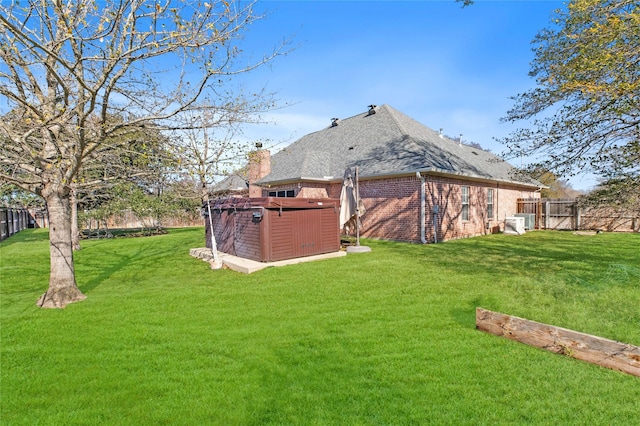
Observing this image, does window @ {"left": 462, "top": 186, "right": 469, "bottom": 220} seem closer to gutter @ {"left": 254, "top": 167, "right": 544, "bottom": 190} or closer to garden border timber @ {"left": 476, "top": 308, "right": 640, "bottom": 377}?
gutter @ {"left": 254, "top": 167, "right": 544, "bottom": 190}

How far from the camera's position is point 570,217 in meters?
18.3

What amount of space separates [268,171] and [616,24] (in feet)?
49.9

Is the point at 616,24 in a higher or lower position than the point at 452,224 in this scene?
higher

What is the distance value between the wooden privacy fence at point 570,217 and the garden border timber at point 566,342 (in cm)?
1635

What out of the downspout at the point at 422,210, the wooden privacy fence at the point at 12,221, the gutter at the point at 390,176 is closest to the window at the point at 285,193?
the gutter at the point at 390,176

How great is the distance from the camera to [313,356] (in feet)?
11.7

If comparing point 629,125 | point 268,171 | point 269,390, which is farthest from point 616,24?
point 268,171

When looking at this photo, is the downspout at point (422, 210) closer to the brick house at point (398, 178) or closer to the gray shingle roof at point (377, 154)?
the brick house at point (398, 178)

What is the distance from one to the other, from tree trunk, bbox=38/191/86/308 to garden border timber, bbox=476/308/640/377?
21.6ft

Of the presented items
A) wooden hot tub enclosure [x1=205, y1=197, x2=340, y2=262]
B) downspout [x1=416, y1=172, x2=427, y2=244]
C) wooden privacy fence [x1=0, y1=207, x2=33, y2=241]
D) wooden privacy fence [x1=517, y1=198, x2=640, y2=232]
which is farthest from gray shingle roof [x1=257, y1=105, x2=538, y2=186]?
wooden privacy fence [x1=0, y1=207, x2=33, y2=241]

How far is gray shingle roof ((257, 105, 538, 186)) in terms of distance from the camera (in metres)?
13.3

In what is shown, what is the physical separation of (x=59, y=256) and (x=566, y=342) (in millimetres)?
7437

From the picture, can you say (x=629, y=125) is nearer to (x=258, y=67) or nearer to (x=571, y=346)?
(x=571, y=346)

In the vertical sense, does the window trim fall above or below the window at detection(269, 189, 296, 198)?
below
